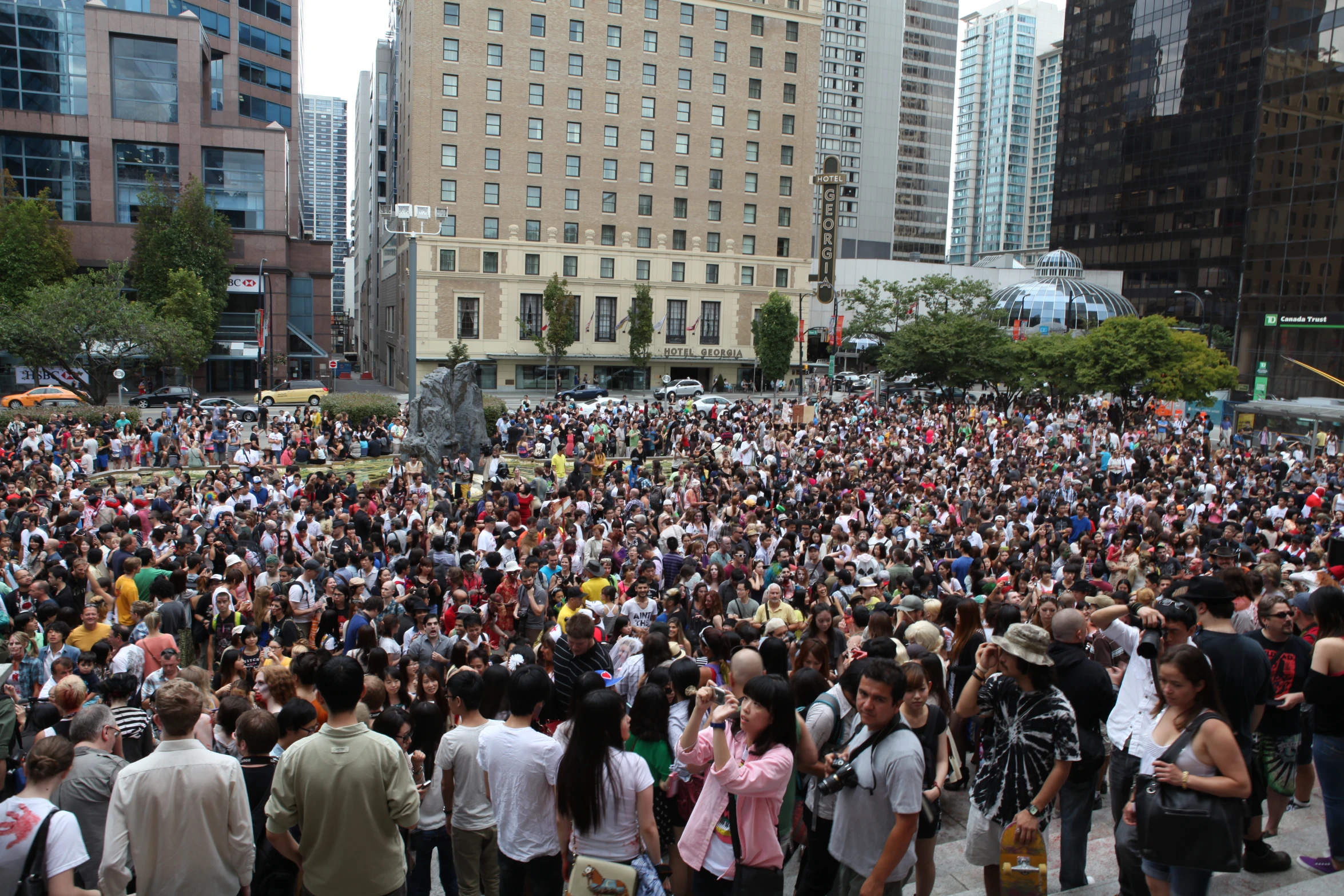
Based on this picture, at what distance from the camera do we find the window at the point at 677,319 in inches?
2442

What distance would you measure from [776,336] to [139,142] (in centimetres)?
3945

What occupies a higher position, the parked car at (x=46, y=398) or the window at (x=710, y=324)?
the window at (x=710, y=324)

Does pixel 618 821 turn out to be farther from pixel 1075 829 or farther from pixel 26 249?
pixel 26 249

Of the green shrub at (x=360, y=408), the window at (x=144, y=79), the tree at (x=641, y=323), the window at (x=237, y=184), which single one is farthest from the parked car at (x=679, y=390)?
the window at (x=144, y=79)

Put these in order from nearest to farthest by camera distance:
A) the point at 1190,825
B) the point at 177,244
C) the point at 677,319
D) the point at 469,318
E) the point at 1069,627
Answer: the point at 1190,825, the point at 1069,627, the point at 177,244, the point at 469,318, the point at 677,319

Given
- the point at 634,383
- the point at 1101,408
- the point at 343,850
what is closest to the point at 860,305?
the point at 634,383

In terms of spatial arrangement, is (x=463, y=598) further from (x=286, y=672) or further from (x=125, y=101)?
(x=125, y=101)

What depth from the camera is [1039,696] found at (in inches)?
176

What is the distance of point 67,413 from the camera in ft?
92.8

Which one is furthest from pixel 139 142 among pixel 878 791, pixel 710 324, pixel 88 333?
pixel 878 791

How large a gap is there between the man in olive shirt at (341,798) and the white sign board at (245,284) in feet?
176

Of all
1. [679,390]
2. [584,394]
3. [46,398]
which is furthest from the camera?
[679,390]

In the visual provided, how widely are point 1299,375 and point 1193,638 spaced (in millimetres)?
52687

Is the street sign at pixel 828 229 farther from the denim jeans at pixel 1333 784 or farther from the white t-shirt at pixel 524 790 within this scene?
the white t-shirt at pixel 524 790
